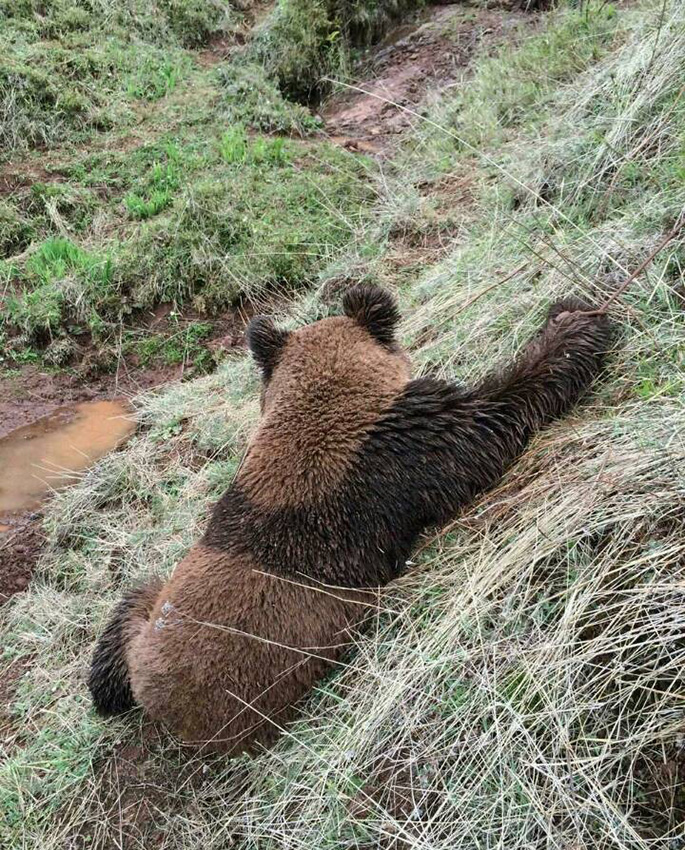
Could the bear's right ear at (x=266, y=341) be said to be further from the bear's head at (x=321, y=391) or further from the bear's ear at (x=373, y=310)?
the bear's ear at (x=373, y=310)

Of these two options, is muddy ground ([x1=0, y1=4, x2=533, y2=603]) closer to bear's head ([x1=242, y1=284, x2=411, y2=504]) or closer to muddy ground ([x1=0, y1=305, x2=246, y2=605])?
muddy ground ([x1=0, y1=305, x2=246, y2=605])

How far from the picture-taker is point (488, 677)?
2.39m

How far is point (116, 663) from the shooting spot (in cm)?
336

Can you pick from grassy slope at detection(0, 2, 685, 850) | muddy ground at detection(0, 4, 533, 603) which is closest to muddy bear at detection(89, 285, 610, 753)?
grassy slope at detection(0, 2, 685, 850)

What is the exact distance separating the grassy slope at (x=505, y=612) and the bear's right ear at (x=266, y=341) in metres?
1.14

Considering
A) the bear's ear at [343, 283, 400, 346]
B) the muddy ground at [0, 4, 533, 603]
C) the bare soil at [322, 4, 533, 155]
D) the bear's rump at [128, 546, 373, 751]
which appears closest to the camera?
the bear's rump at [128, 546, 373, 751]

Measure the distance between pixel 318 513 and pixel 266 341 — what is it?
93 cm

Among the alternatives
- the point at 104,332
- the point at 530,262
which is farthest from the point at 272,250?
the point at 530,262

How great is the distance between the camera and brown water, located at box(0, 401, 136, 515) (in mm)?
6035

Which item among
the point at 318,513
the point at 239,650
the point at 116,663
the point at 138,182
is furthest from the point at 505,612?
the point at 138,182

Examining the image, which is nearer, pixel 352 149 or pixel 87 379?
pixel 87 379

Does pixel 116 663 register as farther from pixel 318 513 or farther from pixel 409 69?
pixel 409 69

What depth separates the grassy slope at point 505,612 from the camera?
211 cm

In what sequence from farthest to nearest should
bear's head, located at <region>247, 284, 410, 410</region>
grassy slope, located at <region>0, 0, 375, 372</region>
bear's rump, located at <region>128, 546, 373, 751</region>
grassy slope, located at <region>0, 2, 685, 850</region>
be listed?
grassy slope, located at <region>0, 0, 375, 372</region> → bear's head, located at <region>247, 284, 410, 410</region> → bear's rump, located at <region>128, 546, 373, 751</region> → grassy slope, located at <region>0, 2, 685, 850</region>
